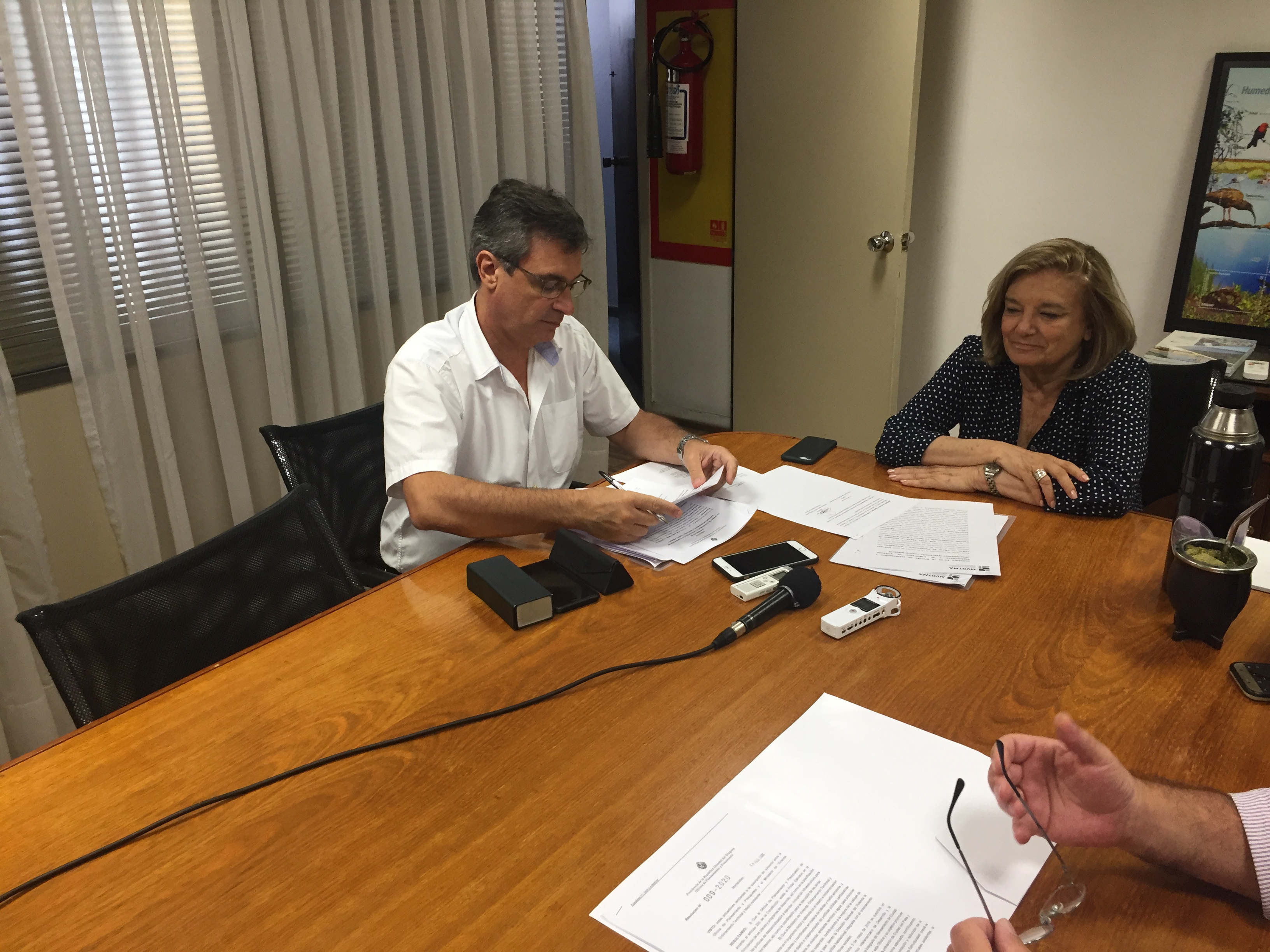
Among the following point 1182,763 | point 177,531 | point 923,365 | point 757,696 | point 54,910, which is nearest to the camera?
point 54,910

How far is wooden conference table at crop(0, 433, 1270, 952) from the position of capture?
863mm

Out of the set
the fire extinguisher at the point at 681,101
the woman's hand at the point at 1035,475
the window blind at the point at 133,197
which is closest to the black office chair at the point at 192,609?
the window blind at the point at 133,197

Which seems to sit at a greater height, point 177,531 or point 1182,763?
point 1182,763

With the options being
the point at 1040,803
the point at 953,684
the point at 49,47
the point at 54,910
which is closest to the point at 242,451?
the point at 49,47

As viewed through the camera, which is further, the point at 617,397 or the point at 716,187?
the point at 716,187

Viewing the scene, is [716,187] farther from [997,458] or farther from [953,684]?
[953,684]

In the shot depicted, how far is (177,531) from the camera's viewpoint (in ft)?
7.86

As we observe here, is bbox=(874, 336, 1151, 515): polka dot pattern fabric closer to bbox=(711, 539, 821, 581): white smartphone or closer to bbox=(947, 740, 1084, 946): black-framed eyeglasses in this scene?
bbox=(711, 539, 821, 581): white smartphone

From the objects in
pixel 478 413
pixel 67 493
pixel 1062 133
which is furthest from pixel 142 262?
pixel 1062 133

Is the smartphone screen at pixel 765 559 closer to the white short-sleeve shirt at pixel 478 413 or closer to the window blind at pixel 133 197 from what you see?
the white short-sleeve shirt at pixel 478 413

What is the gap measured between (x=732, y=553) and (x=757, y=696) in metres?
0.40

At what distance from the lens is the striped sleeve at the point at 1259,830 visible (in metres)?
0.84

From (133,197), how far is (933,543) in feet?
6.54

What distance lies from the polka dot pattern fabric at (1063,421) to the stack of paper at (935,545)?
0.58 ft
